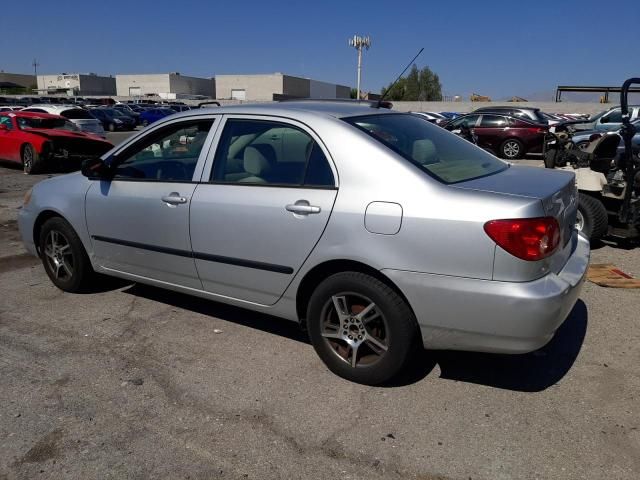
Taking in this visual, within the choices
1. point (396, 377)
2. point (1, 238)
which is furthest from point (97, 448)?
point (1, 238)

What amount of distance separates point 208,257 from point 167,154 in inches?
37.9

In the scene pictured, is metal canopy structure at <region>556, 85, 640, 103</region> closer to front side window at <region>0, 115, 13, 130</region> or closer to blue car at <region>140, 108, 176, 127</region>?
blue car at <region>140, 108, 176, 127</region>

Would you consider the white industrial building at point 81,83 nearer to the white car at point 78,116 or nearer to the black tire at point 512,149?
the white car at point 78,116

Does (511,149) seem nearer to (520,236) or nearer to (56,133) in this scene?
(56,133)

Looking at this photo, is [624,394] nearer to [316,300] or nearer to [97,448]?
[316,300]

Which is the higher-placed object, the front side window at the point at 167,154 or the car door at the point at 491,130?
the car door at the point at 491,130

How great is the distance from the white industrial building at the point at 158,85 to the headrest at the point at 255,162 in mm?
85987

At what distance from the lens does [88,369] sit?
3.56 meters

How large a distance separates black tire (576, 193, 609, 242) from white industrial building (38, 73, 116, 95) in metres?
92.2

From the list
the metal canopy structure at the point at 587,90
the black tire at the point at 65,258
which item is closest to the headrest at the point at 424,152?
the black tire at the point at 65,258

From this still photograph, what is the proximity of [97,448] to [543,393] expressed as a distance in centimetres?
245

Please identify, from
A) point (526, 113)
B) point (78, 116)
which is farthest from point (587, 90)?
point (78, 116)

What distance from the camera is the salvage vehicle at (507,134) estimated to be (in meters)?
17.1

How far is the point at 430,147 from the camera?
141 inches
